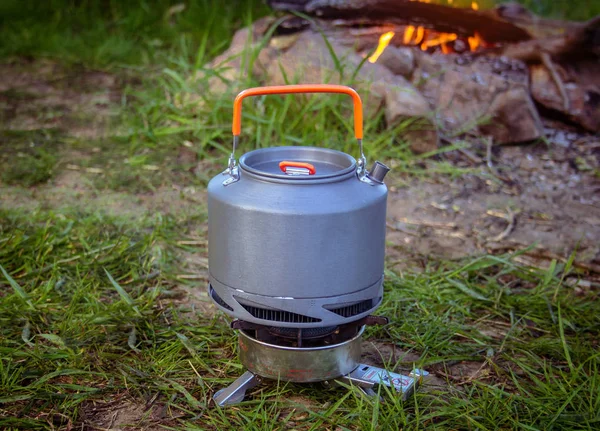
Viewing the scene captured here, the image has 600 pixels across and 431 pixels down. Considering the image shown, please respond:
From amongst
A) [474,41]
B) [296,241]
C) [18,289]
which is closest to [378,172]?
[296,241]

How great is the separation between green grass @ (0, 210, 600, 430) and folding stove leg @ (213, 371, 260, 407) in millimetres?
36

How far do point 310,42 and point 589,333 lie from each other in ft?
8.48

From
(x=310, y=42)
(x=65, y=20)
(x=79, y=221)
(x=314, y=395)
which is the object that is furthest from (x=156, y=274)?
(x=65, y=20)

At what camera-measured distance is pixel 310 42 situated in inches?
181

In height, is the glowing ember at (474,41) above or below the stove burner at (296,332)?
above

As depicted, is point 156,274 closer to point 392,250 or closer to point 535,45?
point 392,250

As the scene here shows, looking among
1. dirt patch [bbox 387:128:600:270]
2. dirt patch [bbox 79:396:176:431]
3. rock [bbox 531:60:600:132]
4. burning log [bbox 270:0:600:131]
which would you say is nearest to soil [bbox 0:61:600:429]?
dirt patch [bbox 387:128:600:270]

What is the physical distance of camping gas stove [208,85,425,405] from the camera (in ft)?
6.45

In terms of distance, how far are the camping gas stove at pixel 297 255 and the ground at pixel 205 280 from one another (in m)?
0.17

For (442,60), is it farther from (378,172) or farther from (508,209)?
(378,172)

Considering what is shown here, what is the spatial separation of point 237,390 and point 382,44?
9.13ft

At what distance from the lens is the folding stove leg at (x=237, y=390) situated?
87.2 inches

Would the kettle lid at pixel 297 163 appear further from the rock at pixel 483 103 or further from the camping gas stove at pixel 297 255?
the rock at pixel 483 103

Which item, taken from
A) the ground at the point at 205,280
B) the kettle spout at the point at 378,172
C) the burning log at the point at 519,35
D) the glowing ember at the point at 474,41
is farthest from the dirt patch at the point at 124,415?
the glowing ember at the point at 474,41
